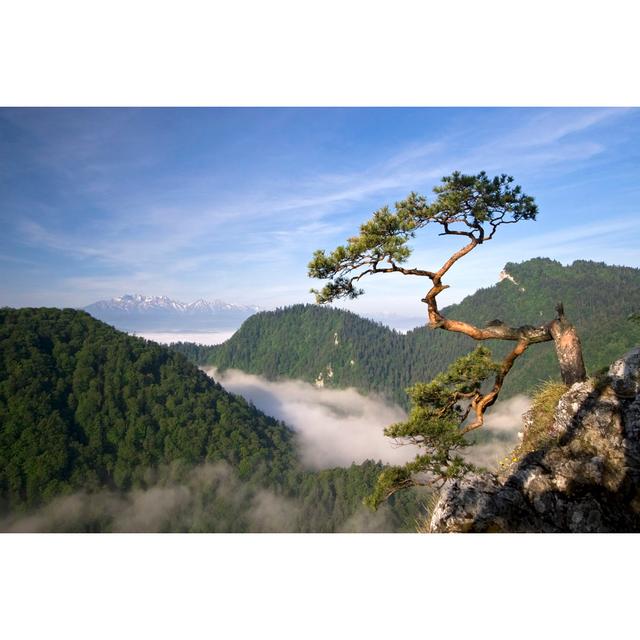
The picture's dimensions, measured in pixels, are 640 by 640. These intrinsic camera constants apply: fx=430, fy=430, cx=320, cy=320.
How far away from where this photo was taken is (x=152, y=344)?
437 ft

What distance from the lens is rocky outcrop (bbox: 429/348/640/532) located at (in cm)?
518

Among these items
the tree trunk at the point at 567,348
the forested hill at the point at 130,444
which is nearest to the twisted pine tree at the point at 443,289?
the tree trunk at the point at 567,348

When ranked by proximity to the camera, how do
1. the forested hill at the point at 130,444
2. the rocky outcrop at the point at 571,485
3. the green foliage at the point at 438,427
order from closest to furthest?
the rocky outcrop at the point at 571,485
the green foliage at the point at 438,427
the forested hill at the point at 130,444

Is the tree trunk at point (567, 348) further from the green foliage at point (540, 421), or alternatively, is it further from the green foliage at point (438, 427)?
the green foliage at point (438, 427)

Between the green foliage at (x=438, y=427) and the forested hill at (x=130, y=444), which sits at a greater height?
the green foliage at (x=438, y=427)

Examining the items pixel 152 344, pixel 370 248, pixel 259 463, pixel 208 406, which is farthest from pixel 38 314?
pixel 370 248

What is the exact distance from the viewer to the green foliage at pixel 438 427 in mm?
6465

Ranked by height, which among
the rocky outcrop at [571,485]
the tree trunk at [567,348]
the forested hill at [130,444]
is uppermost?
the tree trunk at [567,348]

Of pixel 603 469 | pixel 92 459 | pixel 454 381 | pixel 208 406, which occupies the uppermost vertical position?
pixel 454 381

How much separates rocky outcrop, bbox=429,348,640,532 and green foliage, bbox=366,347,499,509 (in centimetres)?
61

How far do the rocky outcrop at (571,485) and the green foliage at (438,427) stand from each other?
613mm

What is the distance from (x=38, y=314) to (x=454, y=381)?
136567 mm

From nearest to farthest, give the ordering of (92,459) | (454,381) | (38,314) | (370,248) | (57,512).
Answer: (370,248) → (454,381) → (57,512) → (92,459) → (38,314)

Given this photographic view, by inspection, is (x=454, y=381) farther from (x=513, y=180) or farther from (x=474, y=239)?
(x=513, y=180)
